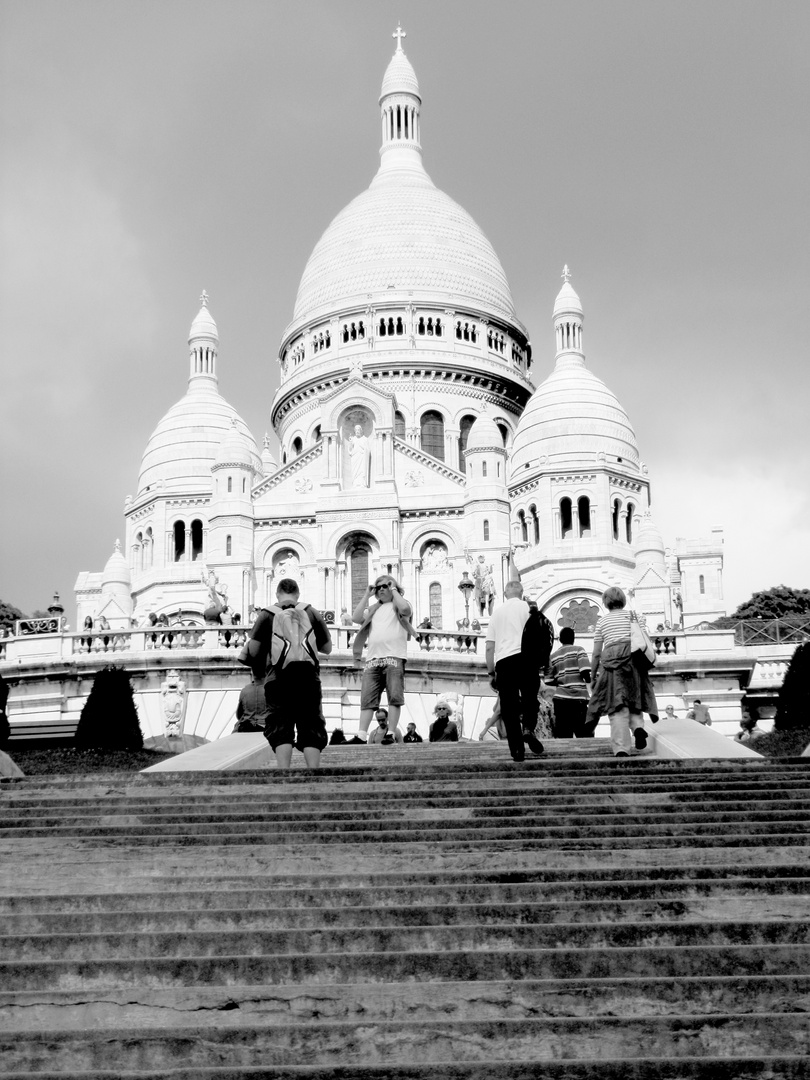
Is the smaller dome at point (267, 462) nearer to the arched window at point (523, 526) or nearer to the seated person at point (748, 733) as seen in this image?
the arched window at point (523, 526)

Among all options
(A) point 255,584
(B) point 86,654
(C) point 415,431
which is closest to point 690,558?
(C) point 415,431

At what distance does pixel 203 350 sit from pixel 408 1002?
243 ft

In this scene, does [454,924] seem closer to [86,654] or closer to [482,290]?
[86,654]

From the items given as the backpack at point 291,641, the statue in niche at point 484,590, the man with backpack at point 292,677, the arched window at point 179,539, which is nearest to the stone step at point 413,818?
the man with backpack at point 292,677

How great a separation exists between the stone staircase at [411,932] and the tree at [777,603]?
61.5m

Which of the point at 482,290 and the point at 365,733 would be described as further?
the point at 482,290

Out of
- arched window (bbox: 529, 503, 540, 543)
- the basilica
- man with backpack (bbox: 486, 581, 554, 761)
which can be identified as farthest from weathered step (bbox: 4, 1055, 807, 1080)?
arched window (bbox: 529, 503, 540, 543)

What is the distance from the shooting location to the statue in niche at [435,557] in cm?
6300

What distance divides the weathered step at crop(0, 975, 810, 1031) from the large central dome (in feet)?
241

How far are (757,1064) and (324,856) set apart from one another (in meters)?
3.36

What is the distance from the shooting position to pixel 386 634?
16.5m

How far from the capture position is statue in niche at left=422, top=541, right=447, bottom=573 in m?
63.0

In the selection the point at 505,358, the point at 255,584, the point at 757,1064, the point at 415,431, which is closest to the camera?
the point at 757,1064

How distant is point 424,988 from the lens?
764 centimetres
